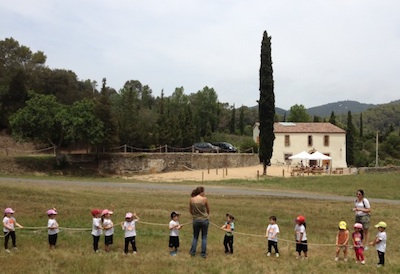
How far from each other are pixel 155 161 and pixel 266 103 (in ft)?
45.0

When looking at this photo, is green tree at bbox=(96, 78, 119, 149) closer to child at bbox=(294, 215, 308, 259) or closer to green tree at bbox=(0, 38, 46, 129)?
green tree at bbox=(0, 38, 46, 129)

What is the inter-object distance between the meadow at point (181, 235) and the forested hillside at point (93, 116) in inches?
776

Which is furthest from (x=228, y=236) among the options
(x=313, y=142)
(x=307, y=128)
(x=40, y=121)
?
(x=307, y=128)

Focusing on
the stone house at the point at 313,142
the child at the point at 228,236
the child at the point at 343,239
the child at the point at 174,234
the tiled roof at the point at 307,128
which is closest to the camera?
the child at the point at 343,239

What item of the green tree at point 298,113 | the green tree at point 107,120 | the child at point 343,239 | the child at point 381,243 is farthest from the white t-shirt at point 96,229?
the green tree at point 298,113

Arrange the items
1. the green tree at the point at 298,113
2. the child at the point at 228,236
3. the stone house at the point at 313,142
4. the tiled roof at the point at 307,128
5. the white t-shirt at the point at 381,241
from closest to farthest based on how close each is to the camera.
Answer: the white t-shirt at the point at 381,241 → the child at the point at 228,236 → the stone house at the point at 313,142 → the tiled roof at the point at 307,128 → the green tree at the point at 298,113

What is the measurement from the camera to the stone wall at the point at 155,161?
148 ft

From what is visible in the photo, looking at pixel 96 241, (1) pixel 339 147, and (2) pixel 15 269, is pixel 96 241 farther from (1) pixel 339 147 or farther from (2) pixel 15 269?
(1) pixel 339 147

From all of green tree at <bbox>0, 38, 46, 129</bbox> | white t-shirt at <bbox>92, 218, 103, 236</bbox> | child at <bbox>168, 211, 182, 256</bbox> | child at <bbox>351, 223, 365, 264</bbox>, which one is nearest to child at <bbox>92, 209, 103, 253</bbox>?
white t-shirt at <bbox>92, 218, 103, 236</bbox>

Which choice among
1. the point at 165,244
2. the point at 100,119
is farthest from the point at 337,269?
the point at 100,119

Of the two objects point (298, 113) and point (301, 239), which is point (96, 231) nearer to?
point (301, 239)

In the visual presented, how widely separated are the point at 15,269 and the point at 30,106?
3511 centimetres

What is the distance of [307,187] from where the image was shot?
107 ft

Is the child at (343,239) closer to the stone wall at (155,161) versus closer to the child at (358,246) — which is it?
the child at (358,246)
